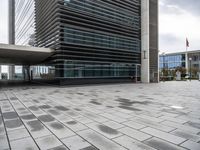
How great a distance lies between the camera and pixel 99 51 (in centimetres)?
2500

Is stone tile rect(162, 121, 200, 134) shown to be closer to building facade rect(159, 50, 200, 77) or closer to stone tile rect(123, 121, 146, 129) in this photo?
stone tile rect(123, 121, 146, 129)

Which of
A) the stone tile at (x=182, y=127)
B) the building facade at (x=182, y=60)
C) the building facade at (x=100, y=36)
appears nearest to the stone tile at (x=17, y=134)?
the stone tile at (x=182, y=127)

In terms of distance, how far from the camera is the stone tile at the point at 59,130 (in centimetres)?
461

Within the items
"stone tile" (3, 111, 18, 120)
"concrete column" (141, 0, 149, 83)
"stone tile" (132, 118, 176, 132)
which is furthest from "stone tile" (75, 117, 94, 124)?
"concrete column" (141, 0, 149, 83)

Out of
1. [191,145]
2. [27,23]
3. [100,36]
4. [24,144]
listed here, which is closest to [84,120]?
[24,144]

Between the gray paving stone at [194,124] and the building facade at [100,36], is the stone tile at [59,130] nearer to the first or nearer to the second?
the gray paving stone at [194,124]

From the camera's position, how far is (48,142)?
411 centimetres

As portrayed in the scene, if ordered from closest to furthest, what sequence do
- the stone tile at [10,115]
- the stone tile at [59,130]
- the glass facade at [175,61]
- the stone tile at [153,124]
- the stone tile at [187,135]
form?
1. the stone tile at [187,135]
2. the stone tile at [59,130]
3. the stone tile at [153,124]
4. the stone tile at [10,115]
5. the glass facade at [175,61]

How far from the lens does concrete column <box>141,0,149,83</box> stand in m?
30.5

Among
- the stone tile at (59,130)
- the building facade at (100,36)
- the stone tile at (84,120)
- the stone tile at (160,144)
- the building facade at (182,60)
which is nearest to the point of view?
the stone tile at (160,144)

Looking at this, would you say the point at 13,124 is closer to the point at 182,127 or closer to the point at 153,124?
the point at 153,124

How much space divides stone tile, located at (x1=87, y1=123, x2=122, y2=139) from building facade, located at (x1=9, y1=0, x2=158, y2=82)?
1617 cm

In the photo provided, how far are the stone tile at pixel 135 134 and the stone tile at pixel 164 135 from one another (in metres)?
0.26

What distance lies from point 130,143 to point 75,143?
4.60ft
